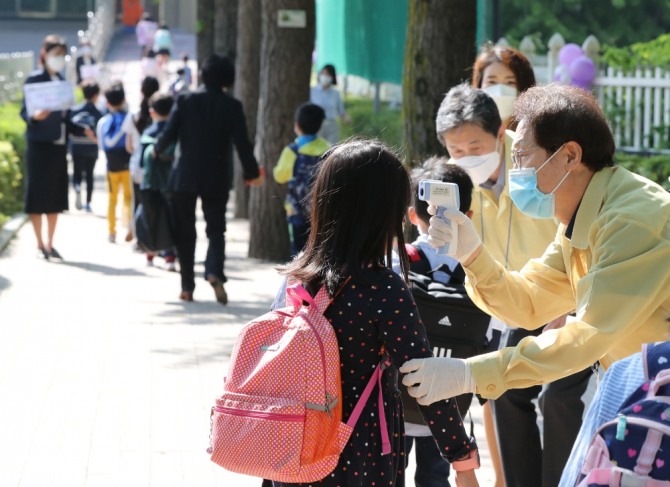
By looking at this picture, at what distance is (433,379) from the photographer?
3.49 m

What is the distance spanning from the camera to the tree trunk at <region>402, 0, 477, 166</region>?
8875 millimetres

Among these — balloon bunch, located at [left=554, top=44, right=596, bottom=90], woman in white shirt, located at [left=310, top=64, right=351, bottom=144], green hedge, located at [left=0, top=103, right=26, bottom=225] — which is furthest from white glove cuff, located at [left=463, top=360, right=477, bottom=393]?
woman in white shirt, located at [left=310, top=64, right=351, bottom=144]

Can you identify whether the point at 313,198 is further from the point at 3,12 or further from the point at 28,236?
the point at 3,12

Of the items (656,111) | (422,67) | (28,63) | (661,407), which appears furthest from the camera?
(28,63)

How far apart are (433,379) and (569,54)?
1417cm

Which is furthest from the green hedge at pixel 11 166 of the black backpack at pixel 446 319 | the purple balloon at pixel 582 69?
the black backpack at pixel 446 319

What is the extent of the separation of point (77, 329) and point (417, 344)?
660cm

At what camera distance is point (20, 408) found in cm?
735

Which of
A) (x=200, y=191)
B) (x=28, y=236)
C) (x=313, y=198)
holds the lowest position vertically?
(x=28, y=236)

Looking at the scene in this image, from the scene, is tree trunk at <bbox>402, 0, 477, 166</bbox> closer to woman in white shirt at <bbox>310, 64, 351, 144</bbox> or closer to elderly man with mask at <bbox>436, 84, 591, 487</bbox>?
elderly man with mask at <bbox>436, 84, 591, 487</bbox>

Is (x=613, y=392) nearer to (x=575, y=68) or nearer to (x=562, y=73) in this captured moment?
(x=575, y=68)

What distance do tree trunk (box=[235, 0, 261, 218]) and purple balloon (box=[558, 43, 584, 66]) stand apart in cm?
418

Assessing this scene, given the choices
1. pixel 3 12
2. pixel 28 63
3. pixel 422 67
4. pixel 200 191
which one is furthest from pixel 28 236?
pixel 3 12

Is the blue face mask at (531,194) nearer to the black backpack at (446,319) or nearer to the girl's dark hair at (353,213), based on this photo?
the girl's dark hair at (353,213)
